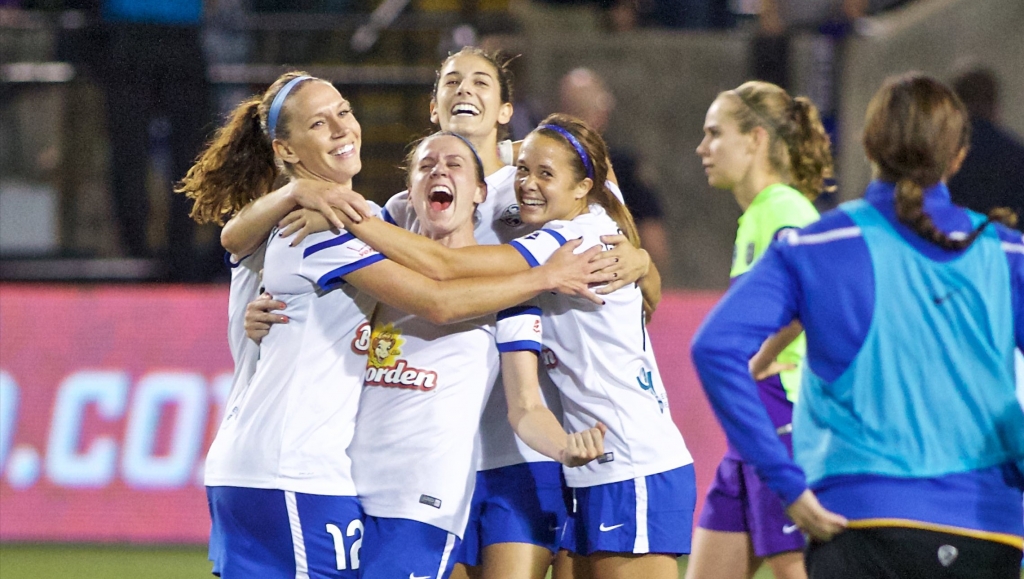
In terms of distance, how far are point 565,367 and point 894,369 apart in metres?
1.22

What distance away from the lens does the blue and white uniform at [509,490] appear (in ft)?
12.6

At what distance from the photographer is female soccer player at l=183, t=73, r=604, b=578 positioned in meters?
3.33

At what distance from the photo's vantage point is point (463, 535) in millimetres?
3750

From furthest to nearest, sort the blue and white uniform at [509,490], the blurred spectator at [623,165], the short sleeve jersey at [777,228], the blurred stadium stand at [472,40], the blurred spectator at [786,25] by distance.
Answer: the blurred spectator at [786,25] < the blurred stadium stand at [472,40] < the blurred spectator at [623,165] < the short sleeve jersey at [777,228] < the blue and white uniform at [509,490]

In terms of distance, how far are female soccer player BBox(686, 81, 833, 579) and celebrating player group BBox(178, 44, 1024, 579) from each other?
16 millimetres

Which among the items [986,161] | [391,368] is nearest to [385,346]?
[391,368]

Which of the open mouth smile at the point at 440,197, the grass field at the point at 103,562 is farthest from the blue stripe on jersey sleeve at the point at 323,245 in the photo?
the grass field at the point at 103,562

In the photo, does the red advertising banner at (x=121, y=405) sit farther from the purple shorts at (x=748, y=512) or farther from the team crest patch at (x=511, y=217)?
the team crest patch at (x=511, y=217)

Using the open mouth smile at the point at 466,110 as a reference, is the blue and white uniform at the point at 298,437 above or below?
below

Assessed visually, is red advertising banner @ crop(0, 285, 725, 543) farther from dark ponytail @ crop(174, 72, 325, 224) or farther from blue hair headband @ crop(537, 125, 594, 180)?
dark ponytail @ crop(174, 72, 325, 224)

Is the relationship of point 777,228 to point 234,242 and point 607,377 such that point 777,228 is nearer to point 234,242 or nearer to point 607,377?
point 607,377

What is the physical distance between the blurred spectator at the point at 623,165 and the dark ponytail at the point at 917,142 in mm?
5709

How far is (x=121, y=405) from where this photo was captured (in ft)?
24.2

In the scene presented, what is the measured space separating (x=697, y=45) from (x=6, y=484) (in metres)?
6.46
